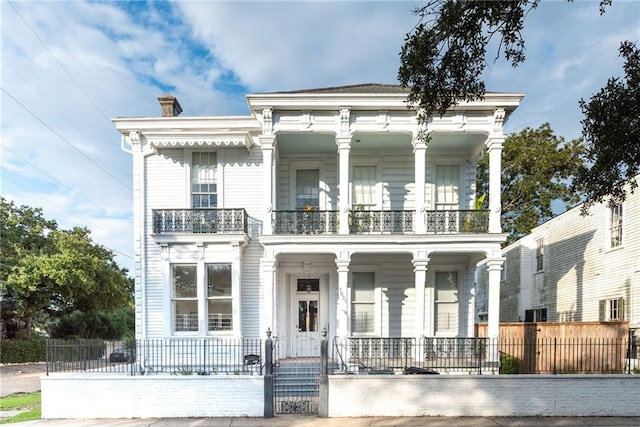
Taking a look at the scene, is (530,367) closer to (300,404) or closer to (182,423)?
(300,404)

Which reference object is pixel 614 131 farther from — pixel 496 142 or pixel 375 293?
pixel 375 293

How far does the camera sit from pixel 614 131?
7.17 meters

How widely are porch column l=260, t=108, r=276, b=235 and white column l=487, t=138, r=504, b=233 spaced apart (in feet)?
21.8

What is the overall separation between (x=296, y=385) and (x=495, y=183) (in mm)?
8246

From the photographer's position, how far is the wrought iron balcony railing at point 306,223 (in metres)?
13.2

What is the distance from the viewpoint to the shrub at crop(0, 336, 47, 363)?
23047mm

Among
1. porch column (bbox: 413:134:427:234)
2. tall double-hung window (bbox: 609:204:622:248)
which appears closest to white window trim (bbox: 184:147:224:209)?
porch column (bbox: 413:134:427:234)

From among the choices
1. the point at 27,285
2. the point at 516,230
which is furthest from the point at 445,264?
the point at 27,285

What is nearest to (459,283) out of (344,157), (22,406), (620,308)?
(344,157)

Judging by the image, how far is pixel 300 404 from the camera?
981cm

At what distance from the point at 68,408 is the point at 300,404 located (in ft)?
17.5

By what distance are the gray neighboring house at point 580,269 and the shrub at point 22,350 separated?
2615 centimetres

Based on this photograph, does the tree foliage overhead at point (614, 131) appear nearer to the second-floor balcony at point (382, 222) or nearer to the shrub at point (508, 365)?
the second-floor balcony at point (382, 222)

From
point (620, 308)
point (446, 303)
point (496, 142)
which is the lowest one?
point (620, 308)
